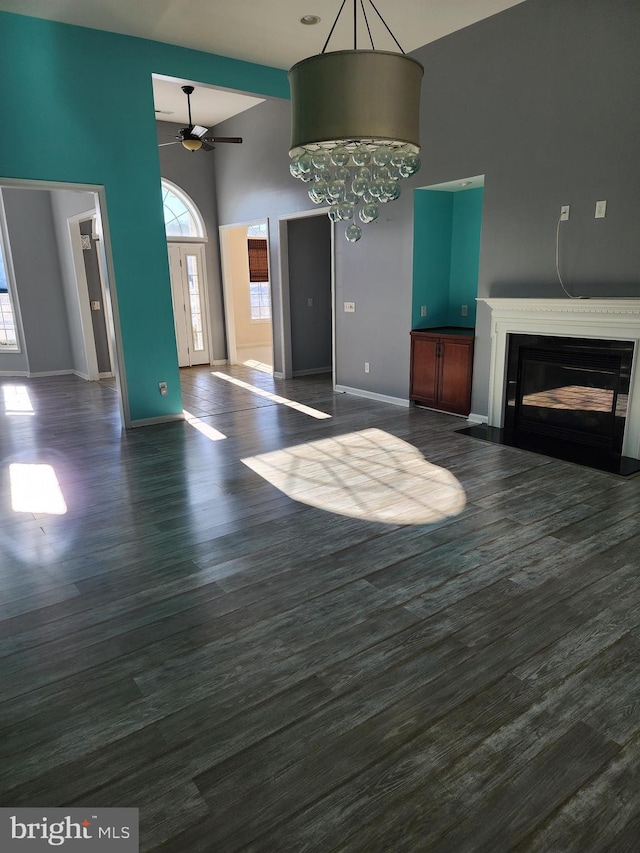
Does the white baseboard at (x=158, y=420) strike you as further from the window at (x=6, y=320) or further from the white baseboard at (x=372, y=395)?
the window at (x=6, y=320)

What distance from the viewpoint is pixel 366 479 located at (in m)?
4.26

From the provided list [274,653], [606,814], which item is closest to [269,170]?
[274,653]

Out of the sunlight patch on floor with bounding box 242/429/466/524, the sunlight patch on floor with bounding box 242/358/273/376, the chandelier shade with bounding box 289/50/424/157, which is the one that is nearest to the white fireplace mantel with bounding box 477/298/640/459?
the sunlight patch on floor with bounding box 242/429/466/524

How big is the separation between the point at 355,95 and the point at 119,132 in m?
3.72

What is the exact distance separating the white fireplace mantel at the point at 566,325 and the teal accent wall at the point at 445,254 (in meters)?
1.09

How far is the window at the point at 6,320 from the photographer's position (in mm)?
9109

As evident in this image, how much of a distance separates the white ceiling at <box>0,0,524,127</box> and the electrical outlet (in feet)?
6.35

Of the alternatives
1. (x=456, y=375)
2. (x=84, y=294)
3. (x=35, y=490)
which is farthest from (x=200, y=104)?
(x=35, y=490)

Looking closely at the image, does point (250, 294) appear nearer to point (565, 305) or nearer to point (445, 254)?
point (445, 254)

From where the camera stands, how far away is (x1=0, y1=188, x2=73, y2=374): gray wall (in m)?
8.79

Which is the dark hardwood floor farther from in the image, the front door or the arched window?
the arched window

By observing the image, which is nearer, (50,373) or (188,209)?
(50,373)

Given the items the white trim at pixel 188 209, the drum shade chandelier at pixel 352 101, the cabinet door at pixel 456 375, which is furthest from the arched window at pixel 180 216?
the drum shade chandelier at pixel 352 101

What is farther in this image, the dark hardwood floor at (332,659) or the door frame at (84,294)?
A: the door frame at (84,294)
